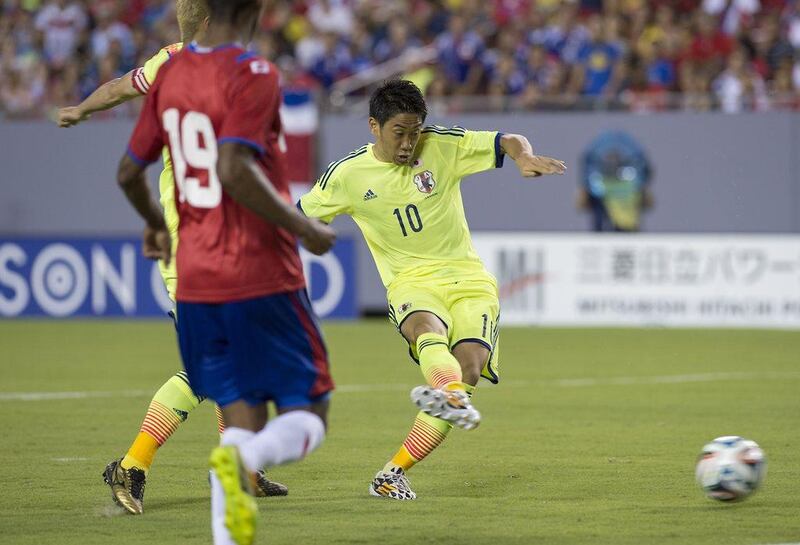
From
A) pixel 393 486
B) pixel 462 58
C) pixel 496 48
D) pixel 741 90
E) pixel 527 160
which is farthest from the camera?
pixel 496 48

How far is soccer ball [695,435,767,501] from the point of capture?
691cm

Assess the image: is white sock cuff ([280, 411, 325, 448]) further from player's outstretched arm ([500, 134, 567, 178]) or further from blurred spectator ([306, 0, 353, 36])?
blurred spectator ([306, 0, 353, 36])

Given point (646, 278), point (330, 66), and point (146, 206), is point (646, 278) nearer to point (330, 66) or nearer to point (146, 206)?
point (330, 66)

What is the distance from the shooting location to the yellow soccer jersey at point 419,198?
7762 mm

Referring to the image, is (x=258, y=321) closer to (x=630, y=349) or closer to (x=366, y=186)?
(x=366, y=186)

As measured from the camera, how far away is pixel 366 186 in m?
7.79

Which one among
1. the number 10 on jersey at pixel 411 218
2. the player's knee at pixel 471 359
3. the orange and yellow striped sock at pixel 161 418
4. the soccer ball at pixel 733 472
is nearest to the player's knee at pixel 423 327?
the player's knee at pixel 471 359

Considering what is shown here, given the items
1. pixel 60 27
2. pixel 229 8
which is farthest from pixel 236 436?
pixel 60 27

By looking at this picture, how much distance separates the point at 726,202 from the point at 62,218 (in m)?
9.81

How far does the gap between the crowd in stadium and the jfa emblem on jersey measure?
11859 mm

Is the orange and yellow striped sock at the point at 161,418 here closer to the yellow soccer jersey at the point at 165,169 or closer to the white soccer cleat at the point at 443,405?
the yellow soccer jersey at the point at 165,169

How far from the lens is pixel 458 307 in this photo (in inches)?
301

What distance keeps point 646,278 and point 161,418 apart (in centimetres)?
1206

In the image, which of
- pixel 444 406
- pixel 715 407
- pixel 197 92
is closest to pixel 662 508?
pixel 444 406
